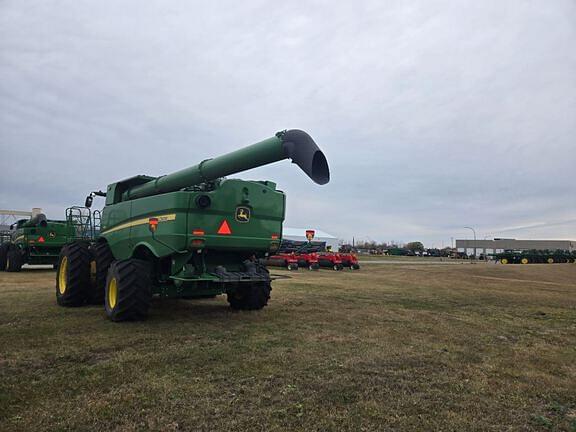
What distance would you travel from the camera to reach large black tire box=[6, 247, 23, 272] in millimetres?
18094

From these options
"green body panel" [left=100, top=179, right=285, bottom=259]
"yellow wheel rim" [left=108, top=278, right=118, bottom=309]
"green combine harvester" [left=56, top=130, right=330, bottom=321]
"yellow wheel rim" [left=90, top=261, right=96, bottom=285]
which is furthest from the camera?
"yellow wheel rim" [left=90, top=261, right=96, bottom=285]

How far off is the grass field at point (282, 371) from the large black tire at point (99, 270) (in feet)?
1.81

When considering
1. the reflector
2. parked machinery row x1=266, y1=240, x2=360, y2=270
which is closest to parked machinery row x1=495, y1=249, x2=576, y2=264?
parked machinery row x1=266, y1=240, x2=360, y2=270

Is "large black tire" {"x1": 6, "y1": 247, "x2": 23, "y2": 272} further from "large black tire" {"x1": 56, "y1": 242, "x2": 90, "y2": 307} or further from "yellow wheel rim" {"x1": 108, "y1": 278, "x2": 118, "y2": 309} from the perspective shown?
"yellow wheel rim" {"x1": 108, "y1": 278, "x2": 118, "y2": 309}

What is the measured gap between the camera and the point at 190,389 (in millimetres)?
4262

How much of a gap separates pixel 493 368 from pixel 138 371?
4269 millimetres

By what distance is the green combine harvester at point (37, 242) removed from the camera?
17.7 meters

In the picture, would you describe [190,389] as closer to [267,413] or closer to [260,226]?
[267,413]

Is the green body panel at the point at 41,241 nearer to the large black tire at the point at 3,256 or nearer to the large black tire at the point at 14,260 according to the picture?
the large black tire at the point at 14,260

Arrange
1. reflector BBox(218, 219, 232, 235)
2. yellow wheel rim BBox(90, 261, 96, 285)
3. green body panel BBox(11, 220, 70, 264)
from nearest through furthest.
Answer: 1. reflector BBox(218, 219, 232, 235)
2. yellow wheel rim BBox(90, 261, 96, 285)
3. green body panel BBox(11, 220, 70, 264)

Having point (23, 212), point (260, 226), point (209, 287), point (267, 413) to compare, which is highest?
point (23, 212)

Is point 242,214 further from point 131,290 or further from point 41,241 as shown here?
point 41,241

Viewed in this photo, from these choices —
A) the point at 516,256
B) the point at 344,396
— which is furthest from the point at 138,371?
the point at 516,256

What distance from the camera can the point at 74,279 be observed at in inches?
354
